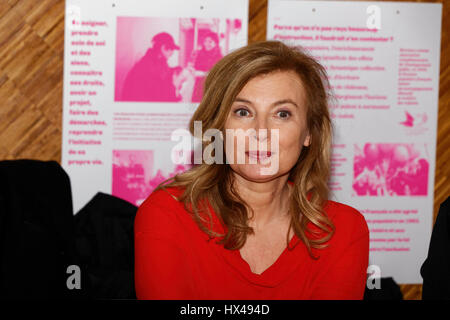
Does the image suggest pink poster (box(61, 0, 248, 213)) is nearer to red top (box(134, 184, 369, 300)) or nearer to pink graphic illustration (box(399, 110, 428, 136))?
red top (box(134, 184, 369, 300))

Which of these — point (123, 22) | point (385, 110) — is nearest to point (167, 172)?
point (123, 22)

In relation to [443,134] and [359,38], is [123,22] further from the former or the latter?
[443,134]

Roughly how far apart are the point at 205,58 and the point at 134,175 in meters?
0.61

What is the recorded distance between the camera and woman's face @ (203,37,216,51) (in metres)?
2.36

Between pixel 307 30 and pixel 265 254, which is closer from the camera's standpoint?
pixel 265 254

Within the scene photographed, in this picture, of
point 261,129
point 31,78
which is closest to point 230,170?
point 261,129

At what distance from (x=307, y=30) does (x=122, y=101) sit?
896 millimetres

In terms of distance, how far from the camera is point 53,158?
2320 millimetres

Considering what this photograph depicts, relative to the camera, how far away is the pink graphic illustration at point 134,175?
2367mm

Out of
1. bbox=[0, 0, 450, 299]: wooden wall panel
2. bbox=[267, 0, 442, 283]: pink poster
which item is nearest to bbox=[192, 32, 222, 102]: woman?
bbox=[267, 0, 442, 283]: pink poster

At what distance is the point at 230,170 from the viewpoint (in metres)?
1.78

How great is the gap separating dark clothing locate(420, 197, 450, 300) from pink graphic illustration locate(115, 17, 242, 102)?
123 centimetres

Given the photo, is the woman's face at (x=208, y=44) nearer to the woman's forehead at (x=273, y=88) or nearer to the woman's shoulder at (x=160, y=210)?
the woman's forehead at (x=273, y=88)

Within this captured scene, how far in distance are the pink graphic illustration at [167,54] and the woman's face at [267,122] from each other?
76 centimetres
